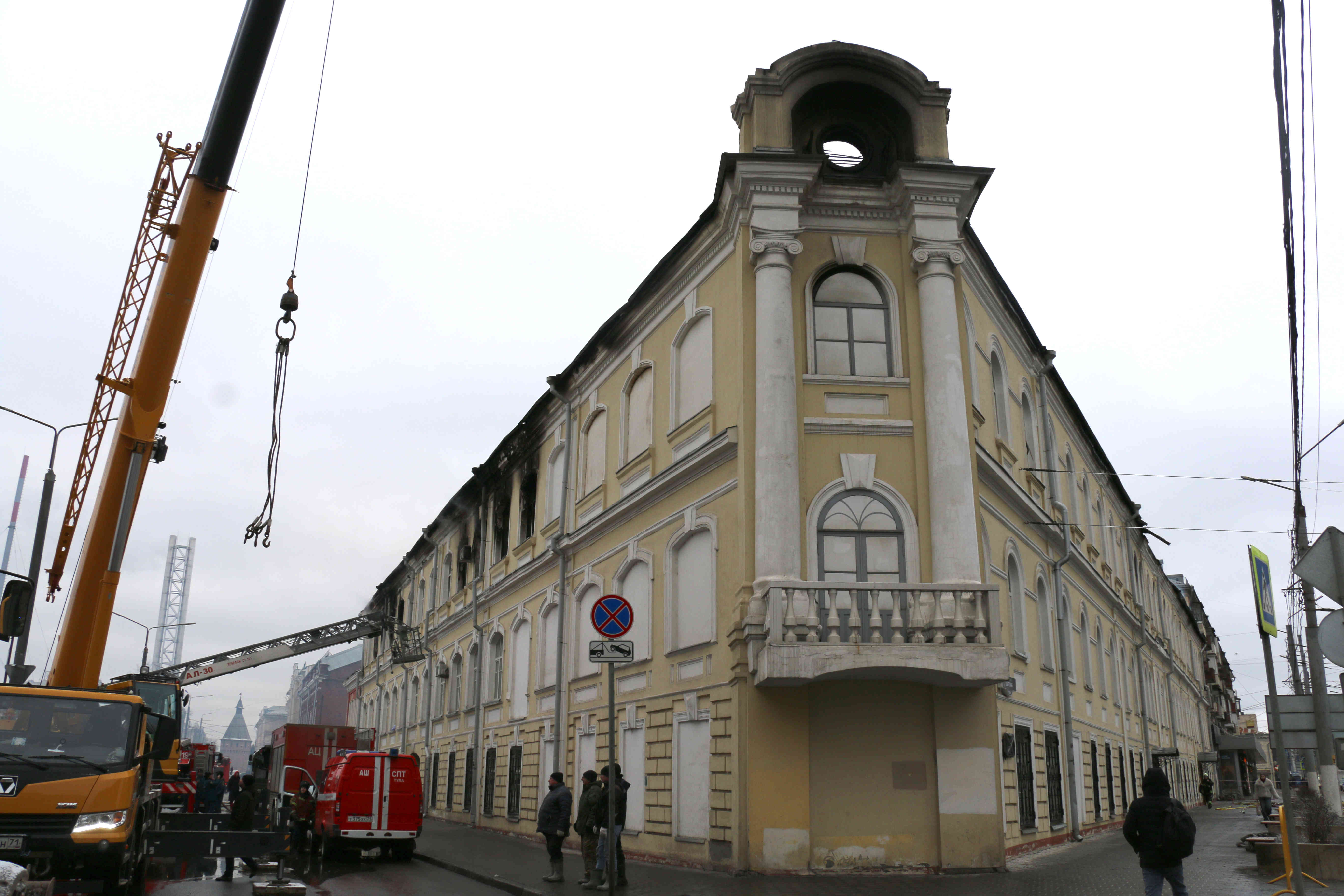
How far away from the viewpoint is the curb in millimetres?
14398

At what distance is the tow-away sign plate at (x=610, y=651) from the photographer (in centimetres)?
1184

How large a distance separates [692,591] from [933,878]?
6485mm

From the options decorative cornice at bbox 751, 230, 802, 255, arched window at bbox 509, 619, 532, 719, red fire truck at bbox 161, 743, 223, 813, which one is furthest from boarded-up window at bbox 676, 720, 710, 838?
arched window at bbox 509, 619, 532, 719

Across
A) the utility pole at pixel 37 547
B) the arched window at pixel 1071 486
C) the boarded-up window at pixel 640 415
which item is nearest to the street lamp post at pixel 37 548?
the utility pole at pixel 37 547

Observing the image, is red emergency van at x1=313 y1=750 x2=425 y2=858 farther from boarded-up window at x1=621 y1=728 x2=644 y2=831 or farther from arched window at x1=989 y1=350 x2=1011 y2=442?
arched window at x1=989 y1=350 x2=1011 y2=442

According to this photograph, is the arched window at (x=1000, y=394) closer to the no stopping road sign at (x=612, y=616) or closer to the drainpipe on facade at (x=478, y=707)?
the no stopping road sign at (x=612, y=616)

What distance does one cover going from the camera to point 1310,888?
13.0 metres

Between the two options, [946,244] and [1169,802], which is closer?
[1169,802]

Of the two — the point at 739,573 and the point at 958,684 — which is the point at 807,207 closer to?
the point at 739,573

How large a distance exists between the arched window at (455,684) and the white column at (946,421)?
22.9 metres

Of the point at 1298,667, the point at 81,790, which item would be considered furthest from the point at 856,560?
the point at 1298,667

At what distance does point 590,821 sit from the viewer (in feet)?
47.3

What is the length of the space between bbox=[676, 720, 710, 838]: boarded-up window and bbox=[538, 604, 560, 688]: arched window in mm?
7637

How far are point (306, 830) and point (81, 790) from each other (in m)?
14.3
